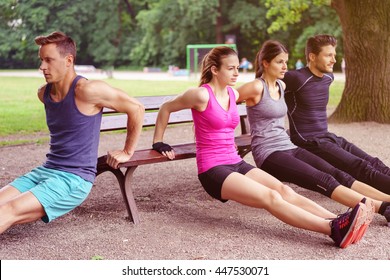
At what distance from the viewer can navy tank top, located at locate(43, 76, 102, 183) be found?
174 inches

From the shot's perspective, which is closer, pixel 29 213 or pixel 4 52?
pixel 29 213

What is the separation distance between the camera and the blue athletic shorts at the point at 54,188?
14.3 ft

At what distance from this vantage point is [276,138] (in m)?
5.17

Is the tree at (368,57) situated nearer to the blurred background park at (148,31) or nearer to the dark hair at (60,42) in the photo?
the dark hair at (60,42)

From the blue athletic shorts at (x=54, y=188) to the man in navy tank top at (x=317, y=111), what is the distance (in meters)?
1.96

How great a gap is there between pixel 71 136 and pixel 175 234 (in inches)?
41.7

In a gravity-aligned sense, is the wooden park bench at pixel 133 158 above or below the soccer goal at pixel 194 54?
above

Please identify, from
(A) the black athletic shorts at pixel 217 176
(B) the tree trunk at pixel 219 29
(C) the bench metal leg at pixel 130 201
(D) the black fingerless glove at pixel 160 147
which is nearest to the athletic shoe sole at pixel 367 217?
(A) the black athletic shorts at pixel 217 176

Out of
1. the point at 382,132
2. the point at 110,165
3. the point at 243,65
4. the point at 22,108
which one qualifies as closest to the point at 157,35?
the point at 243,65

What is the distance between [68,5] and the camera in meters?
48.2

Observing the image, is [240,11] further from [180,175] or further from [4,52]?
[180,175]

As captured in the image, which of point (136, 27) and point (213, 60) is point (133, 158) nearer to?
point (213, 60)

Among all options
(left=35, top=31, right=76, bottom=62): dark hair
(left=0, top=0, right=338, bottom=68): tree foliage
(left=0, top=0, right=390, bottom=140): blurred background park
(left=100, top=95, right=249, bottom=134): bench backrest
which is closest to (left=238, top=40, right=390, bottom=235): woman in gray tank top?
(left=35, top=31, right=76, bottom=62): dark hair

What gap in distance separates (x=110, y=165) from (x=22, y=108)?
11457 millimetres
